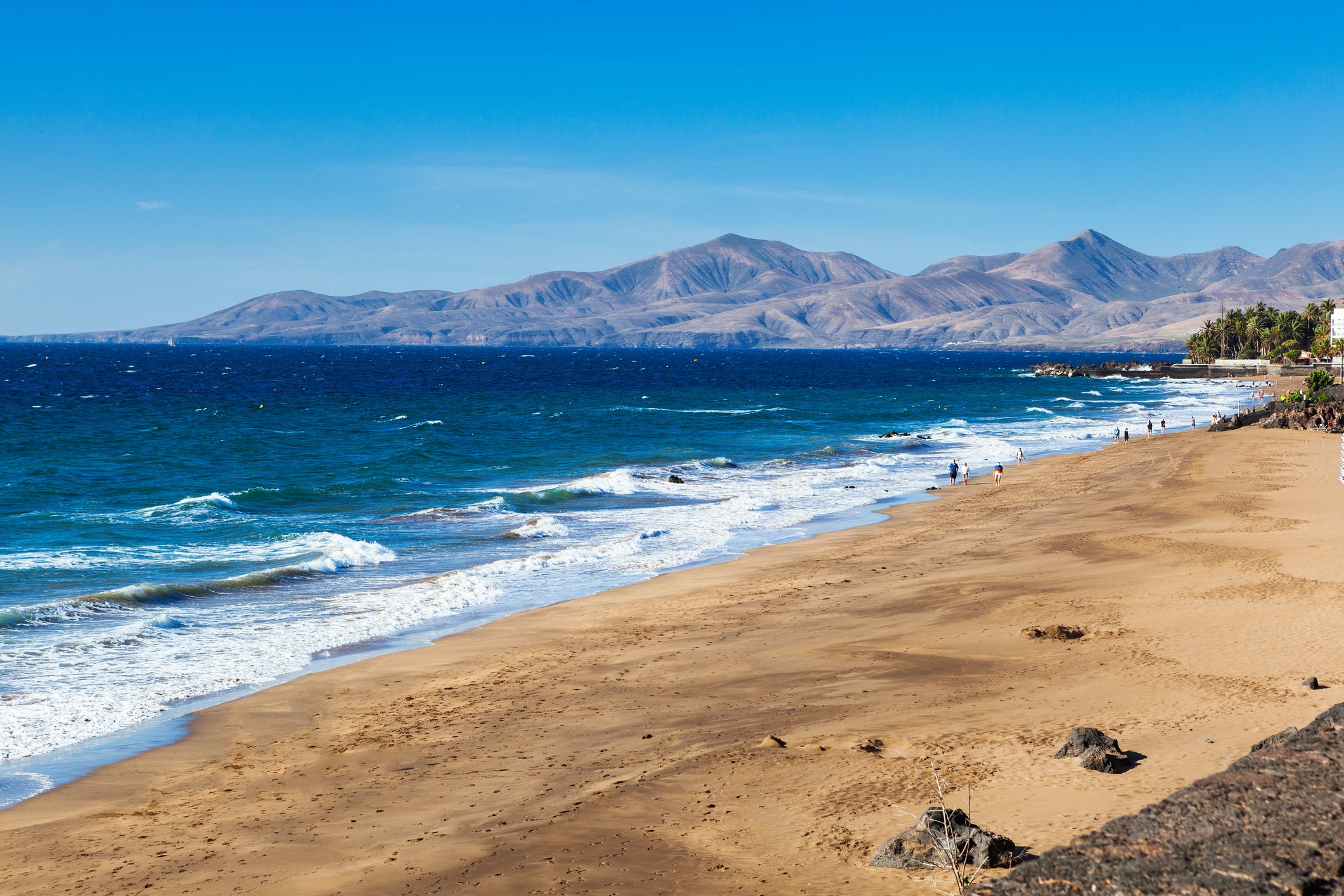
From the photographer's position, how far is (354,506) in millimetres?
36438

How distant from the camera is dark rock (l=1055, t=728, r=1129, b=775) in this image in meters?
9.95

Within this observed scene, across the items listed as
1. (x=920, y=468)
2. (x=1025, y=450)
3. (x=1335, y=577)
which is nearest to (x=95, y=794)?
(x=1335, y=577)

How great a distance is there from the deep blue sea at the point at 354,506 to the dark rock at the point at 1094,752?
12.4 metres

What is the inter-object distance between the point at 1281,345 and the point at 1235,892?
171 metres

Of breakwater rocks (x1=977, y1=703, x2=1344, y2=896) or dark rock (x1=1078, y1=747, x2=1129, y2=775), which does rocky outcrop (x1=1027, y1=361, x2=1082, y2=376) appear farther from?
breakwater rocks (x1=977, y1=703, x2=1344, y2=896)

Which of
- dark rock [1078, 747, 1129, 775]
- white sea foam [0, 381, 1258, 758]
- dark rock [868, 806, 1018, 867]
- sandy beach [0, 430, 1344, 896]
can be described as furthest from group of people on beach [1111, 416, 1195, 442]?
dark rock [868, 806, 1018, 867]

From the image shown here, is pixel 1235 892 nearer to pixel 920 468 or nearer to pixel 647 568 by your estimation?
pixel 647 568

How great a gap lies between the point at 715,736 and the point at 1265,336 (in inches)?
6813

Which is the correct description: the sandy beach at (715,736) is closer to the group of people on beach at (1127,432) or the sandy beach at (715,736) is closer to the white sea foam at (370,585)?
the white sea foam at (370,585)

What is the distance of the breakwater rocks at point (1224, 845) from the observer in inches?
216

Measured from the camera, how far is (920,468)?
48844 mm

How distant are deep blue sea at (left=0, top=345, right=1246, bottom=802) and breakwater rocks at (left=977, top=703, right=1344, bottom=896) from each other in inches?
508

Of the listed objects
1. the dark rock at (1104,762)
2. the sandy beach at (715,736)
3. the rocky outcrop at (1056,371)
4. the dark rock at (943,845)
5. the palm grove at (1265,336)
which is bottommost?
the sandy beach at (715,736)

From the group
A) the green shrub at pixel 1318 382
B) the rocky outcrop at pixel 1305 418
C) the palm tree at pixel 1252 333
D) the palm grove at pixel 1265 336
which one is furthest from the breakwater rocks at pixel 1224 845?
the palm tree at pixel 1252 333
